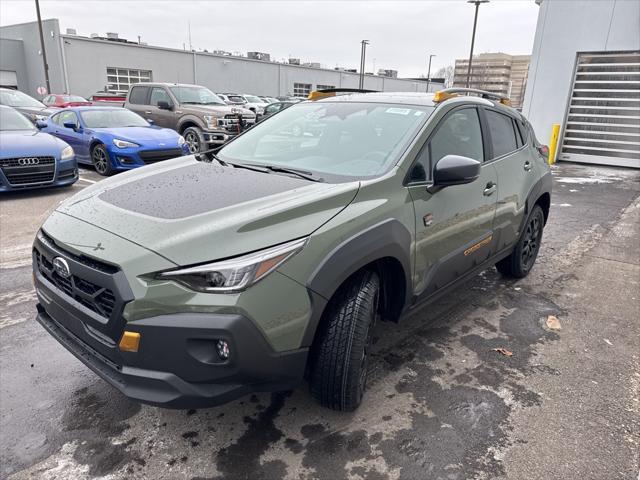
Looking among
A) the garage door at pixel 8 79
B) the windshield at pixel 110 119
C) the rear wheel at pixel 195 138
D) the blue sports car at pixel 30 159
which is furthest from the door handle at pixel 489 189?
the garage door at pixel 8 79

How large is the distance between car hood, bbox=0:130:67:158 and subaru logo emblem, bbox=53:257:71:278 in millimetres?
5737

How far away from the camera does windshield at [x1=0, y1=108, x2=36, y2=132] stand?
7.74 m

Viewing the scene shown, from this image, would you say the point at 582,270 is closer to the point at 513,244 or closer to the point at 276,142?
the point at 513,244

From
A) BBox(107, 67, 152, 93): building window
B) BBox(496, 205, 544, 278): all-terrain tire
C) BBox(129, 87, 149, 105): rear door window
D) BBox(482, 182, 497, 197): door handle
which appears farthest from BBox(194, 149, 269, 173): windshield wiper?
BBox(107, 67, 152, 93): building window

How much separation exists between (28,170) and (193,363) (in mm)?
6601

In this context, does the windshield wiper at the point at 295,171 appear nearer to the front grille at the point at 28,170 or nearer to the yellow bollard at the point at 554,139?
the front grille at the point at 28,170

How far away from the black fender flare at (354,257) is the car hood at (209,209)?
17cm

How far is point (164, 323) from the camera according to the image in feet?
6.03

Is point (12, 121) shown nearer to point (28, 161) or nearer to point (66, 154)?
point (66, 154)

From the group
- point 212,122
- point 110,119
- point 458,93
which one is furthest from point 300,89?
point 458,93

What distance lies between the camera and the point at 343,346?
2.23m


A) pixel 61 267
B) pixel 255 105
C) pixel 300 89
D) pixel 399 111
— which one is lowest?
pixel 255 105

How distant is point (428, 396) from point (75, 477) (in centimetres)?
Answer: 184

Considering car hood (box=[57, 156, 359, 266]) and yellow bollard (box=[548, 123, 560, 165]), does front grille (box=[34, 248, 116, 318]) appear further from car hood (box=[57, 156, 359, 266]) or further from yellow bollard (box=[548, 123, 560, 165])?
yellow bollard (box=[548, 123, 560, 165])
